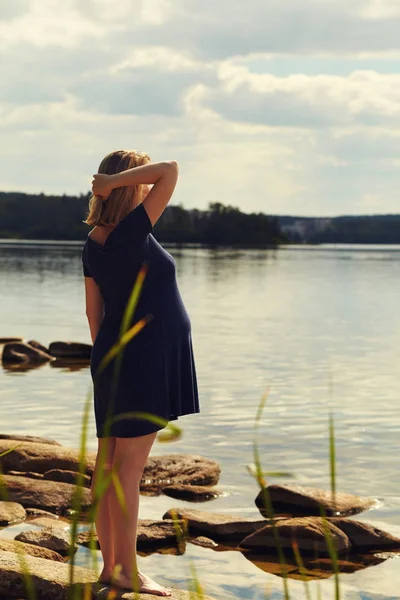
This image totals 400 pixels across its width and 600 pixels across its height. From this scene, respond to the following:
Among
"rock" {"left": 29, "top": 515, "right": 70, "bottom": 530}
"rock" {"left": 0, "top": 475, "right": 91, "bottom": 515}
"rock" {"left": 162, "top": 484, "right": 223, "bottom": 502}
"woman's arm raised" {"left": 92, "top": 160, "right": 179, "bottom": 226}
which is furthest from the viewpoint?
"rock" {"left": 162, "top": 484, "right": 223, "bottom": 502}

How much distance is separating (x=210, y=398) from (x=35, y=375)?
3.90m

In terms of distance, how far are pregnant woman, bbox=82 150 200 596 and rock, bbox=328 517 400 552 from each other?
9.80ft

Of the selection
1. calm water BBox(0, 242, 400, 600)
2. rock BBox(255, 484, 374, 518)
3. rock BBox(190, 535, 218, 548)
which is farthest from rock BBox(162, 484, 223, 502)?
rock BBox(190, 535, 218, 548)

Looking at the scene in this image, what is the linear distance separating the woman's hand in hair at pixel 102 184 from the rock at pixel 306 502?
4335 millimetres

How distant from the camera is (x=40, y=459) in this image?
9.35 metres

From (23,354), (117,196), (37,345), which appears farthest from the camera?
(37,345)

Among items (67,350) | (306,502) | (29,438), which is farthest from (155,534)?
(67,350)

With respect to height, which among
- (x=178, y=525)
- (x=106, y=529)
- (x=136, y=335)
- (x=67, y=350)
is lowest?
(x=67, y=350)

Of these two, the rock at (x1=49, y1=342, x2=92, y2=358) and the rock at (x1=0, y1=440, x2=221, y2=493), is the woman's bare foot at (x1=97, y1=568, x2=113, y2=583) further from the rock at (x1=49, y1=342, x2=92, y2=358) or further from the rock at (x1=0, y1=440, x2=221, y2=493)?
the rock at (x1=49, y1=342, x2=92, y2=358)

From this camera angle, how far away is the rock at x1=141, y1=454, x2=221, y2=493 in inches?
365

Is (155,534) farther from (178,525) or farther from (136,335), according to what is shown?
(136,335)

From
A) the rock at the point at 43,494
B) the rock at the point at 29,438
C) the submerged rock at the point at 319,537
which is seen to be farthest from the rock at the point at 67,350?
the submerged rock at the point at 319,537

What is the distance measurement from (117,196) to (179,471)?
525 cm

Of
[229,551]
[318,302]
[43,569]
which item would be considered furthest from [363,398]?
[318,302]
